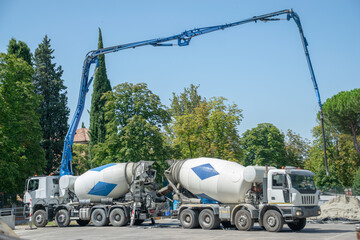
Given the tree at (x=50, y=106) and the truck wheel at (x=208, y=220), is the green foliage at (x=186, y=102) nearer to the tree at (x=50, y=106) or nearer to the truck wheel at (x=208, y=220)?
the tree at (x=50, y=106)

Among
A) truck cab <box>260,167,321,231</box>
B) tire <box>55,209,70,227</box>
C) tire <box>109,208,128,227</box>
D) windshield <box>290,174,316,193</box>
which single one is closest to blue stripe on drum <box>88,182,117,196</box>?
tire <box>109,208,128,227</box>

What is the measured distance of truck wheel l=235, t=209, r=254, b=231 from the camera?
67.4 ft

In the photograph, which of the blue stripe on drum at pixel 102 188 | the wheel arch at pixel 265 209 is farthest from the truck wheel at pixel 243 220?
the blue stripe on drum at pixel 102 188

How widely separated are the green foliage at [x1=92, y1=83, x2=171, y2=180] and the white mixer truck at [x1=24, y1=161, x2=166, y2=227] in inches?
425

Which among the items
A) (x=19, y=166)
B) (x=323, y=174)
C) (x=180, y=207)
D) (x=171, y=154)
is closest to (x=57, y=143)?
(x=19, y=166)

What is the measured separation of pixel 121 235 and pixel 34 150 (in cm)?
2222

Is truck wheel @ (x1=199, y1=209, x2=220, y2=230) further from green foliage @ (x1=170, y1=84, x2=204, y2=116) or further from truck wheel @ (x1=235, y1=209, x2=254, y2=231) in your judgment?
green foliage @ (x1=170, y1=84, x2=204, y2=116)

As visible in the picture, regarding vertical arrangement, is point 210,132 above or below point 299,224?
above

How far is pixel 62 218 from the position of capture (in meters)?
27.0

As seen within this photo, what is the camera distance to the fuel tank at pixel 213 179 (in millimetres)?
21281

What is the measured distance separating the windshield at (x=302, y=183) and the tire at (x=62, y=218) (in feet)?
48.1

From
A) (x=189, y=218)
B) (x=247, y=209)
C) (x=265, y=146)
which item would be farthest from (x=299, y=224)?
(x=265, y=146)

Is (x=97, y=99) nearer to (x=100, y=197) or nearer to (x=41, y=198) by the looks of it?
(x=41, y=198)

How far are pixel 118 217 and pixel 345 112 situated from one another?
3130 cm
